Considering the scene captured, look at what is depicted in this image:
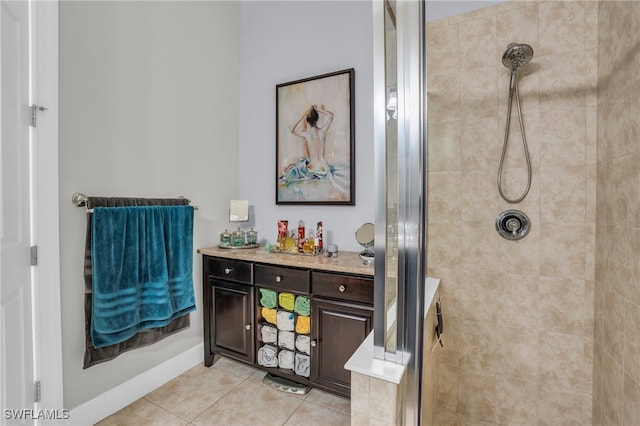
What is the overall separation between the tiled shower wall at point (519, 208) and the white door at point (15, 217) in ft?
6.50

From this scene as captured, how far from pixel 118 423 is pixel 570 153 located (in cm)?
279

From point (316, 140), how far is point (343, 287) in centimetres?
112

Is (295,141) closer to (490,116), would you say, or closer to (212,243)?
(212,243)

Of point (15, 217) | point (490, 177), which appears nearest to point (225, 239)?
point (15, 217)

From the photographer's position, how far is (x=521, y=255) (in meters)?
1.60

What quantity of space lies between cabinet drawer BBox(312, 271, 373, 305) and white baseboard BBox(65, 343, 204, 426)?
1.15 meters

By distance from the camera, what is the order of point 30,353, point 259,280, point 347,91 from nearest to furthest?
point 30,353 → point 259,280 → point 347,91

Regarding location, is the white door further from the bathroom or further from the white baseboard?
the white baseboard

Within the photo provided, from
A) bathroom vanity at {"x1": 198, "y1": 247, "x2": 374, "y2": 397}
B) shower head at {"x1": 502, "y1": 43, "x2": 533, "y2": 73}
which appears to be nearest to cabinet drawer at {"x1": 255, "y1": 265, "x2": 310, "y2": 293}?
bathroom vanity at {"x1": 198, "y1": 247, "x2": 374, "y2": 397}

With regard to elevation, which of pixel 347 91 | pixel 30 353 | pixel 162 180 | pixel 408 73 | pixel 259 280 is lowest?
pixel 30 353

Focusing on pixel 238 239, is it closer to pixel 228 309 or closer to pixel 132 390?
pixel 228 309

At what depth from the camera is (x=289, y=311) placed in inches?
74.3

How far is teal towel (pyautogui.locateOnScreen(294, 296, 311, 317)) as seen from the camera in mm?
1806

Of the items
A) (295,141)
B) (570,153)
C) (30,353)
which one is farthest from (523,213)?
(30,353)
